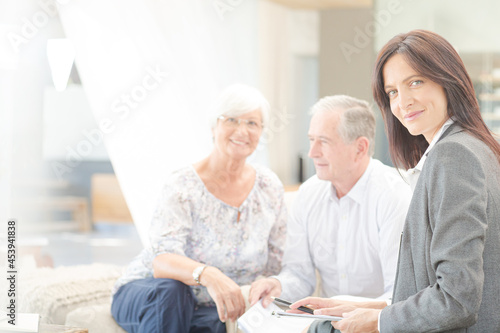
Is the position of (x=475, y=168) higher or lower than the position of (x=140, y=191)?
higher

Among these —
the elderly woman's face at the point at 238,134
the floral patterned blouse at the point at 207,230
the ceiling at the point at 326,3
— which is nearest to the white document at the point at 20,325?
the floral patterned blouse at the point at 207,230

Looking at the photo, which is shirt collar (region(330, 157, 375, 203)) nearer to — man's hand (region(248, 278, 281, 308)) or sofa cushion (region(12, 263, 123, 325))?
man's hand (region(248, 278, 281, 308))

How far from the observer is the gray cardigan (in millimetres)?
1134

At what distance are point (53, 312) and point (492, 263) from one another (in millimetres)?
1773

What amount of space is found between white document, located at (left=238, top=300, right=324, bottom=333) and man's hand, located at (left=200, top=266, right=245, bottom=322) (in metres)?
0.11

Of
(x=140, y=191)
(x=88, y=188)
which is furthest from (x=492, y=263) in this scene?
(x=88, y=188)

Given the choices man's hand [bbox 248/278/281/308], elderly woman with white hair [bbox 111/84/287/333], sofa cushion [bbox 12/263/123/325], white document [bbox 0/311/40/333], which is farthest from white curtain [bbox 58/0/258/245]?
white document [bbox 0/311/40/333]

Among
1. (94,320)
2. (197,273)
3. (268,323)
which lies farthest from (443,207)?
(94,320)

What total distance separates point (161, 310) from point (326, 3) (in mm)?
4229

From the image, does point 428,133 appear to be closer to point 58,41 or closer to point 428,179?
point 428,179

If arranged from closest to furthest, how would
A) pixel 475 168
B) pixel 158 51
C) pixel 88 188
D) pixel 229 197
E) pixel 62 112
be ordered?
pixel 475 168
pixel 229 197
pixel 158 51
pixel 62 112
pixel 88 188

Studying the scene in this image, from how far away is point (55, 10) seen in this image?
148 inches

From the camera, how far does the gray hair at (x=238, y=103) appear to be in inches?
91.4

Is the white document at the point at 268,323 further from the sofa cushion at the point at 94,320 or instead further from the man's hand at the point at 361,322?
the sofa cushion at the point at 94,320
